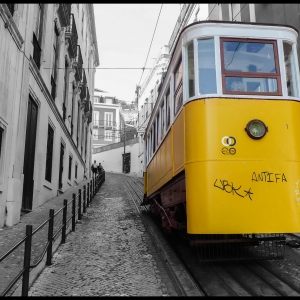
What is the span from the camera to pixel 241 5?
1461cm

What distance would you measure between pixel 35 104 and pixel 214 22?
750 centimetres

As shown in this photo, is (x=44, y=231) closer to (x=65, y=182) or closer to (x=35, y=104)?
(x=35, y=104)

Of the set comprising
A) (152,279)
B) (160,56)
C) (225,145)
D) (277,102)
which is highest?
(160,56)

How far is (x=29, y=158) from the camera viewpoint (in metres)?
10.7

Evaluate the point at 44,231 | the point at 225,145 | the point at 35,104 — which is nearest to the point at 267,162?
the point at 225,145

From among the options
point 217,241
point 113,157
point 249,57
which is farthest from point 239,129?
point 113,157

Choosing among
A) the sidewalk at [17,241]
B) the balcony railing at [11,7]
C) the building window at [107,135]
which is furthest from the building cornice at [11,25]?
the building window at [107,135]

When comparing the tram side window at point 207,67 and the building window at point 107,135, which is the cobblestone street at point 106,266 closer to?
the tram side window at point 207,67

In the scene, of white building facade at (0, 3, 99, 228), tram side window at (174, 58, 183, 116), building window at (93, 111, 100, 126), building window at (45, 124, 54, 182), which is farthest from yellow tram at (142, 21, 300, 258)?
building window at (93, 111, 100, 126)

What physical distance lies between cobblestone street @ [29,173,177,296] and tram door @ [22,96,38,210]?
2158 mm

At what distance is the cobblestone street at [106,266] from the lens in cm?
466

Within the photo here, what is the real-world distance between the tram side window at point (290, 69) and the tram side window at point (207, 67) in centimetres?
112

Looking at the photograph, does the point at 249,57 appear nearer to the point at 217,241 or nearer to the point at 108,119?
the point at 217,241

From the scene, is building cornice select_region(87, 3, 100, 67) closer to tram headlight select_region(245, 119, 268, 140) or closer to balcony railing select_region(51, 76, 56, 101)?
balcony railing select_region(51, 76, 56, 101)
